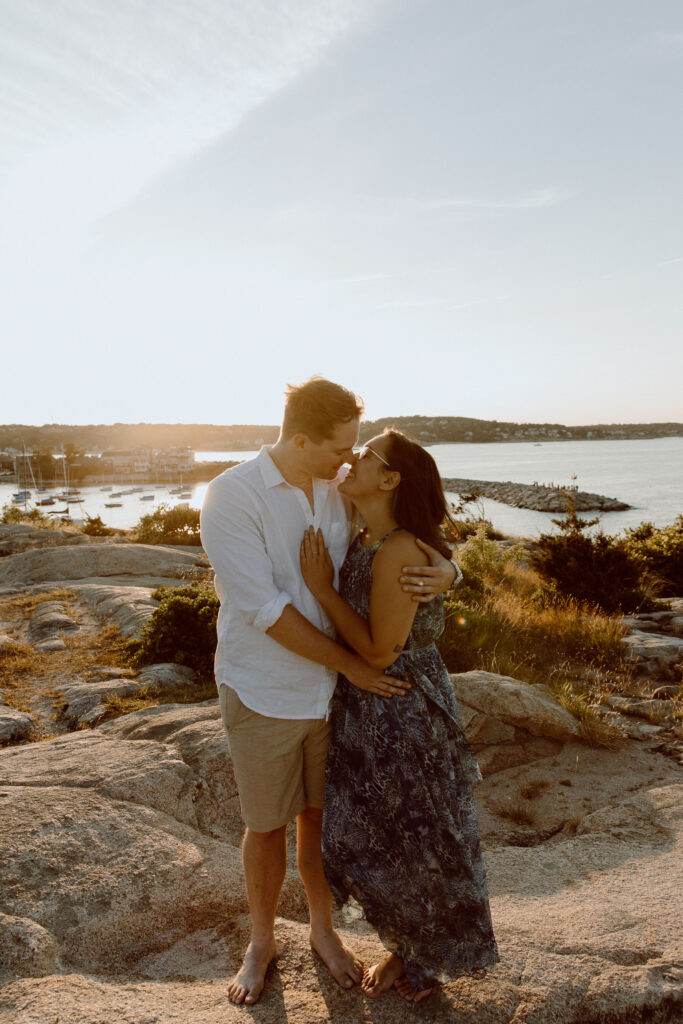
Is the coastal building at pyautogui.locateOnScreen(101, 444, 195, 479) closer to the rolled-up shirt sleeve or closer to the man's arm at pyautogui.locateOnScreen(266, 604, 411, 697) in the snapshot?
the rolled-up shirt sleeve

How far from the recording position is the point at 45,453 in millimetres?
80188

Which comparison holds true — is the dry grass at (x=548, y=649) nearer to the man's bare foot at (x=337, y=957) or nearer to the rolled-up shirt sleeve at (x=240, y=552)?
the man's bare foot at (x=337, y=957)

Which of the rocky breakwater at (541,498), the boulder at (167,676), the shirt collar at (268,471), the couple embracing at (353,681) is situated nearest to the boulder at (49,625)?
the boulder at (167,676)

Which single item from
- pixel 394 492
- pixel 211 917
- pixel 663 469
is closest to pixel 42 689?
pixel 211 917

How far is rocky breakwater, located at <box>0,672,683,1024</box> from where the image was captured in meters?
2.44

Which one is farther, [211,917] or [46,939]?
[211,917]

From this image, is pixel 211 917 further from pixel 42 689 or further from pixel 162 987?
pixel 42 689

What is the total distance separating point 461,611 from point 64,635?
5503 millimetres

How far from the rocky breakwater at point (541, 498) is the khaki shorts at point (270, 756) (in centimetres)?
3594

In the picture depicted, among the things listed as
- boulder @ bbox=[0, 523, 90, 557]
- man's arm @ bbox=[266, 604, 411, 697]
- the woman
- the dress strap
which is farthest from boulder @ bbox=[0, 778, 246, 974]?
boulder @ bbox=[0, 523, 90, 557]

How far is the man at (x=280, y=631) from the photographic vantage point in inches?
92.5

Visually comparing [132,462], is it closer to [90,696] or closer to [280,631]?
[90,696]

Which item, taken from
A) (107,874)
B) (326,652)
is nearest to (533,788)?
(107,874)

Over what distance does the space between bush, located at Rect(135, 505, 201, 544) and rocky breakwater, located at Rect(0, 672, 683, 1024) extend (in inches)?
594
